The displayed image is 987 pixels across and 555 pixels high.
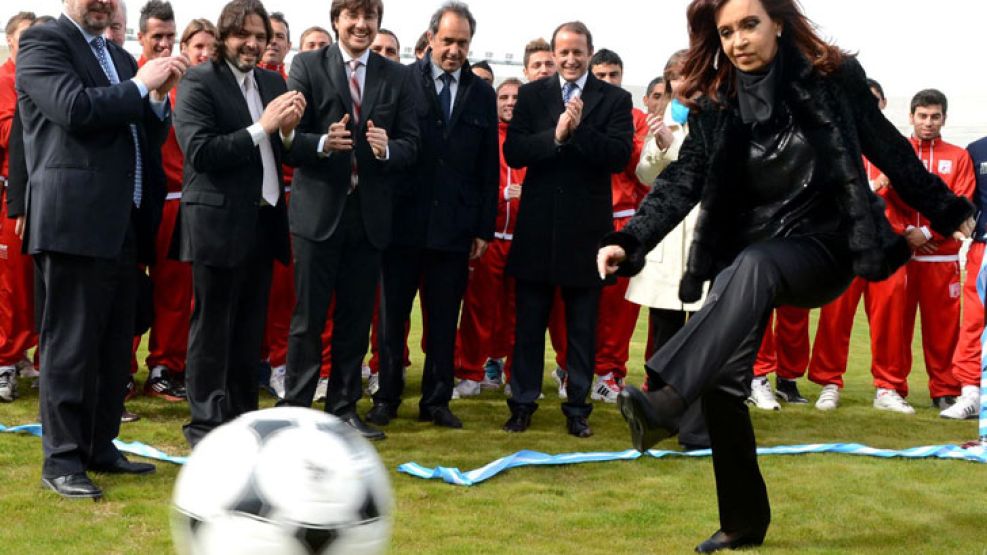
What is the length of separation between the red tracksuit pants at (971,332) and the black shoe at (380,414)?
4.27 metres

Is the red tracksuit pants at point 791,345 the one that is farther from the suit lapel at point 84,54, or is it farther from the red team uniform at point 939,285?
the suit lapel at point 84,54

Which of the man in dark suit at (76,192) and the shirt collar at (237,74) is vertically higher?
the shirt collar at (237,74)

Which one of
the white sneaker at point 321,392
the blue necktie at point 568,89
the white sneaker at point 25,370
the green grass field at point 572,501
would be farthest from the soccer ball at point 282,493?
the white sneaker at point 25,370

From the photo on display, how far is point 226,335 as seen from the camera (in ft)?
21.9

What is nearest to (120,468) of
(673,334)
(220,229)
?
(220,229)

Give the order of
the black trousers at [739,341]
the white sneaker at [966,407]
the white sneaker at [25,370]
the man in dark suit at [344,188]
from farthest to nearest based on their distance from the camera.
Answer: the white sneaker at [25,370], the white sneaker at [966,407], the man in dark suit at [344,188], the black trousers at [739,341]

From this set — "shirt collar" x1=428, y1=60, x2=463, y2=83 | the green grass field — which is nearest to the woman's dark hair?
the green grass field

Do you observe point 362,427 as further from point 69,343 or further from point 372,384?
point 69,343

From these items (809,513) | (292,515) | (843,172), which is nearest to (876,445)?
(809,513)

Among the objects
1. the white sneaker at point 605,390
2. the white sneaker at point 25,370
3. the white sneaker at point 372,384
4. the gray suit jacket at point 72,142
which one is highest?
the gray suit jacket at point 72,142

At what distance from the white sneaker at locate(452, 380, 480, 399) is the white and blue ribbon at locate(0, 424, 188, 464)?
284cm

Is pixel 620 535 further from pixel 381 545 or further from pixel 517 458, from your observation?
pixel 381 545

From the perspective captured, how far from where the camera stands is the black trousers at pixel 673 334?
281 inches

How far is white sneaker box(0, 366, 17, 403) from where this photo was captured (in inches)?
318
